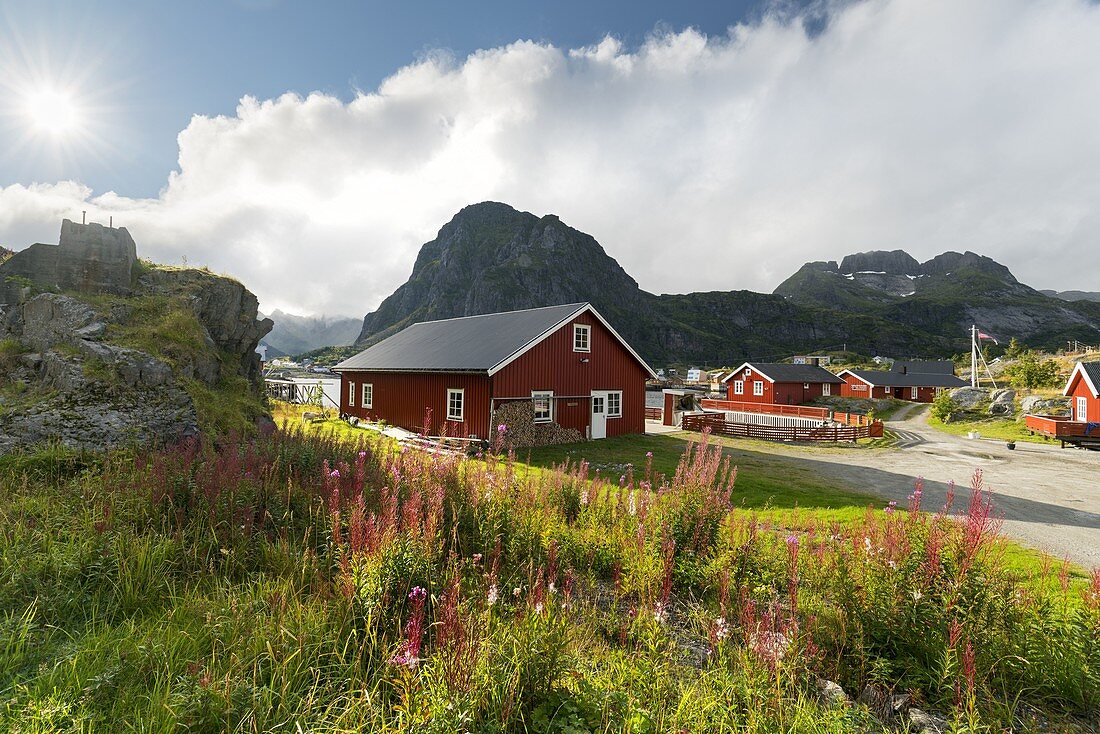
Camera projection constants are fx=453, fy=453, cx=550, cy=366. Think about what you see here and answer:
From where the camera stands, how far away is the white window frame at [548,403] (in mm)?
20906

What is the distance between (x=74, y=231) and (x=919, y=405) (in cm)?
7359

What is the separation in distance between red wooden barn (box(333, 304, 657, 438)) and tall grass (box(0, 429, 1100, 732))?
45.8 ft

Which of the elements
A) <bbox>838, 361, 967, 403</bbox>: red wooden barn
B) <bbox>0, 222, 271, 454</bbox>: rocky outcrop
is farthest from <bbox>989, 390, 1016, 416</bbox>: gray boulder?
<bbox>0, 222, 271, 454</bbox>: rocky outcrop

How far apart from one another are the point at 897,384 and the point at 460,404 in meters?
64.3

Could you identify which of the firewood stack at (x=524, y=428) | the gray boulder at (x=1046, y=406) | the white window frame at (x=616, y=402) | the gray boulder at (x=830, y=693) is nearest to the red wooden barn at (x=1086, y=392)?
the gray boulder at (x=1046, y=406)

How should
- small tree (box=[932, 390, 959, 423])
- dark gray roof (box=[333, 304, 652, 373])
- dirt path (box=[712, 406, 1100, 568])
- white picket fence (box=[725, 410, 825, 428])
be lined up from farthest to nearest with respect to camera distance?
small tree (box=[932, 390, 959, 423]) → white picket fence (box=[725, 410, 825, 428]) → dark gray roof (box=[333, 304, 652, 373]) → dirt path (box=[712, 406, 1100, 568])

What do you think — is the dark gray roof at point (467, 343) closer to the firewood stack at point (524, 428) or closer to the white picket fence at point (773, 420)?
the firewood stack at point (524, 428)

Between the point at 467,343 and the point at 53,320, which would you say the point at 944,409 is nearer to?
the point at 467,343

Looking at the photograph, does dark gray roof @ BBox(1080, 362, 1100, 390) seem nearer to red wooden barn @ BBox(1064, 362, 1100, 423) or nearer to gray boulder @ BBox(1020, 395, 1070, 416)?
red wooden barn @ BBox(1064, 362, 1100, 423)

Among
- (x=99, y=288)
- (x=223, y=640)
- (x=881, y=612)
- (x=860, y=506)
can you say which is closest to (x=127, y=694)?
(x=223, y=640)

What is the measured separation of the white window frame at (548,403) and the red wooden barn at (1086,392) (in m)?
32.7

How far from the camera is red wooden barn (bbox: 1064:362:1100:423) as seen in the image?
27.3 m

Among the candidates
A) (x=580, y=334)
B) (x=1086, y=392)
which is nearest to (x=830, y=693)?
(x=580, y=334)

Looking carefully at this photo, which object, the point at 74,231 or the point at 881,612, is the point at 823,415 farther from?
the point at 74,231
